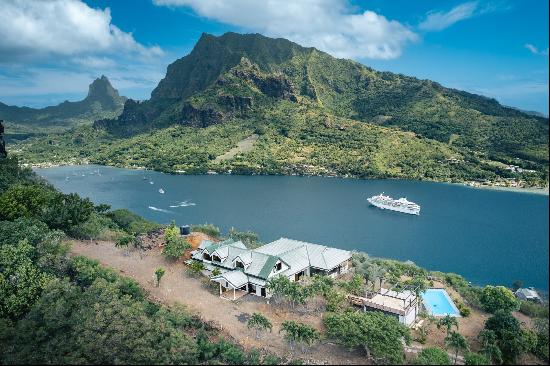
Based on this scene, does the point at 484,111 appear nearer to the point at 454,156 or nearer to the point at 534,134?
the point at 534,134

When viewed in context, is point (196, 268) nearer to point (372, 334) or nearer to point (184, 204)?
point (372, 334)

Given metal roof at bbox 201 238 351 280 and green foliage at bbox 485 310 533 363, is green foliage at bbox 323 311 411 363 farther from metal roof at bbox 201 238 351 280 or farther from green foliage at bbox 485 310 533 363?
metal roof at bbox 201 238 351 280

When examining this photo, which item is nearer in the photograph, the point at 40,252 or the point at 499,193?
the point at 40,252

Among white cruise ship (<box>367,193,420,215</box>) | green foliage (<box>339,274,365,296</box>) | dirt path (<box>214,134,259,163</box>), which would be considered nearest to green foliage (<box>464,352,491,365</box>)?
green foliage (<box>339,274,365,296</box>)

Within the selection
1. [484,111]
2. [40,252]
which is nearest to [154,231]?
[40,252]

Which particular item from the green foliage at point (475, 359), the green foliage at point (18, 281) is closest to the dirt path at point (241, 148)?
the green foliage at point (18, 281)

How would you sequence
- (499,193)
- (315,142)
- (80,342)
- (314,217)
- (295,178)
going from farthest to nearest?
(315,142) → (295,178) → (499,193) → (314,217) → (80,342)
